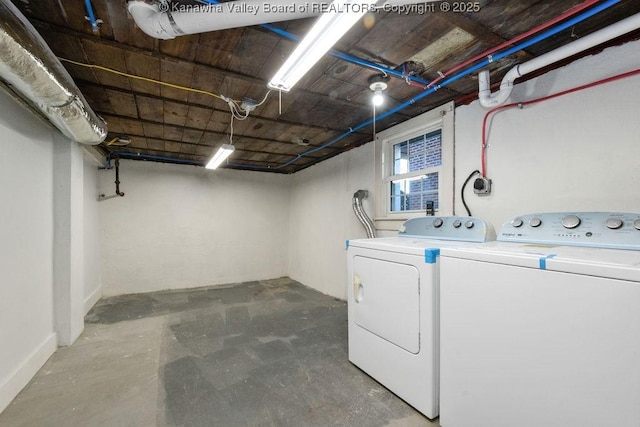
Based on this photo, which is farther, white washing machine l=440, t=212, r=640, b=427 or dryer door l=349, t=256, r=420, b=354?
dryer door l=349, t=256, r=420, b=354

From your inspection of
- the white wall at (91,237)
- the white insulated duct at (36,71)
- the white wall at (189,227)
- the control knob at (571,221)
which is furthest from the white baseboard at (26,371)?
the control knob at (571,221)

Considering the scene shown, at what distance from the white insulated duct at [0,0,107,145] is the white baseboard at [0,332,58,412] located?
6.03 feet

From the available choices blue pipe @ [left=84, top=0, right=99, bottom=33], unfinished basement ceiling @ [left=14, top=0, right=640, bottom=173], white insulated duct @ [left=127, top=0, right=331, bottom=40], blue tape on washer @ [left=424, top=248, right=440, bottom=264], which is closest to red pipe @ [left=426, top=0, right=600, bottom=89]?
unfinished basement ceiling @ [left=14, top=0, right=640, bottom=173]

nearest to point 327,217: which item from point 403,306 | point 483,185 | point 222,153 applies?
point 222,153

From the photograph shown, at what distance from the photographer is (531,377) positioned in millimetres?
1218

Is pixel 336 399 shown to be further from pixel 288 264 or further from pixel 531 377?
pixel 288 264

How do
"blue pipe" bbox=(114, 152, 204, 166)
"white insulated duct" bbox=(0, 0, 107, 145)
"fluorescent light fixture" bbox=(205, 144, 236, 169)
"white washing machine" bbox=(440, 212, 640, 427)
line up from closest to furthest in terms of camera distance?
"white washing machine" bbox=(440, 212, 640, 427)
"white insulated duct" bbox=(0, 0, 107, 145)
"fluorescent light fixture" bbox=(205, 144, 236, 169)
"blue pipe" bbox=(114, 152, 204, 166)

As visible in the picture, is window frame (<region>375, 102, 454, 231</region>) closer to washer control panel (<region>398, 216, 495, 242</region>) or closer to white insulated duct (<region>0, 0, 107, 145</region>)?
washer control panel (<region>398, 216, 495, 242</region>)

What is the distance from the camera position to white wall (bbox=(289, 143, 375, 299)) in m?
3.80

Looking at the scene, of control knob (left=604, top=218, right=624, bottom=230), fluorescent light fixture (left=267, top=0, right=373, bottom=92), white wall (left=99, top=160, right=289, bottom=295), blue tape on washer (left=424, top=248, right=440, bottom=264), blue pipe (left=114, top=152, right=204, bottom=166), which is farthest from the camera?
white wall (left=99, top=160, right=289, bottom=295)

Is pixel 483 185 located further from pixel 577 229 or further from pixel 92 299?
pixel 92 299

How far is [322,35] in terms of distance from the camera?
133 cm

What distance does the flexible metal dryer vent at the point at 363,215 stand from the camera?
3.34 m

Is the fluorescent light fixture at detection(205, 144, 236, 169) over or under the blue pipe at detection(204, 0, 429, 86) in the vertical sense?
under
